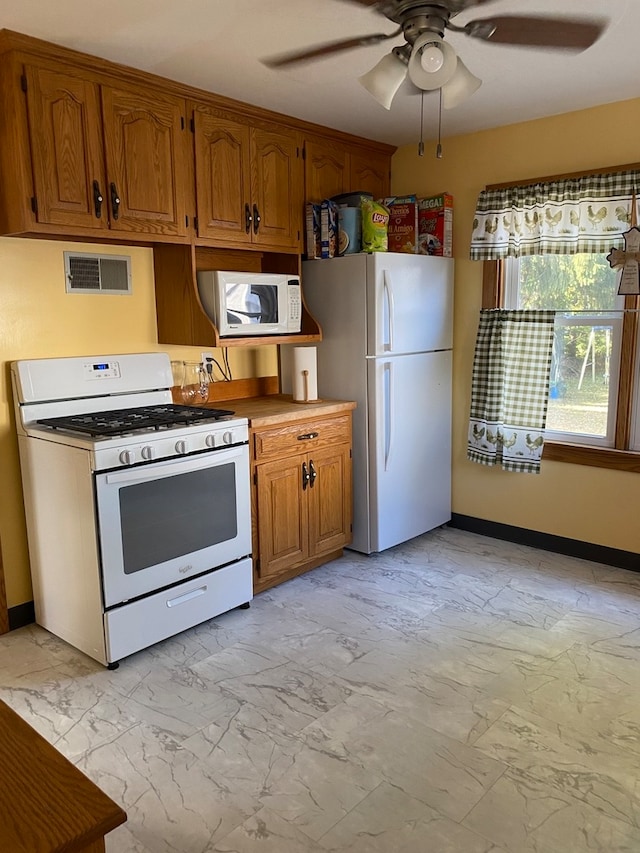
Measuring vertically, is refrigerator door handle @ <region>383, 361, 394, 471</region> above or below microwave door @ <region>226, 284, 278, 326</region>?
below

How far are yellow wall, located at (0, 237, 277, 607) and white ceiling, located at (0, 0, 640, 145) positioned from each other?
86 cm

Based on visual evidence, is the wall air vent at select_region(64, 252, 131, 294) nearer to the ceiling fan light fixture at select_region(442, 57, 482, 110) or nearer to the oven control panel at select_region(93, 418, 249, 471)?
the oven control panel at select_region(93, 418, 249, 471)

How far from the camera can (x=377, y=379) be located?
359 centimetres

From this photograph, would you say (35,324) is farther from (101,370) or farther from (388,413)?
(388,413)

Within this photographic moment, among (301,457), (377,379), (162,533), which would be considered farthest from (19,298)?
(377,379)

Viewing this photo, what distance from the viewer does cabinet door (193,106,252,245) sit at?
10.3 ft

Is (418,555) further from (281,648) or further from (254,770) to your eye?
(254,770)

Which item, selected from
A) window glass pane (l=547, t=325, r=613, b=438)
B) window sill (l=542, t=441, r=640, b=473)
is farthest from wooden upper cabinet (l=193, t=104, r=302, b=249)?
window sill (l=542, t=441, r=640, b=473)

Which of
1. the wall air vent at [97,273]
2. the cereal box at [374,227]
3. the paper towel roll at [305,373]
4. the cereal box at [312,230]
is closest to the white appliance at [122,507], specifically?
the wall air vent at [97,273]

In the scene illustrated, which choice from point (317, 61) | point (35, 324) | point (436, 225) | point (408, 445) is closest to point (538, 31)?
point (317, 61)

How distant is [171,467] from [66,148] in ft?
4.41

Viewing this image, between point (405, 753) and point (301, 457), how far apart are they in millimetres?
1593

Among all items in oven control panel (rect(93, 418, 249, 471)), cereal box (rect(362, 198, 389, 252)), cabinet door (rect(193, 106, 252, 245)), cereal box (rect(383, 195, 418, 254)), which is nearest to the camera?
oven control panel (rect(93, 418, 249, 471))

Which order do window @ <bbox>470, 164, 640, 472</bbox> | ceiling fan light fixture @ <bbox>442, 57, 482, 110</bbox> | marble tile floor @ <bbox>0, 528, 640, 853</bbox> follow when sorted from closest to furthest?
marble tile floor @ <bbox>0, 528, 640, 853</bbox>
ceiling fan light fixture @ <bbox>442, 57, 482, 110</bbox>
window @ <bbox>470, 164, 640, 472</bbox>
